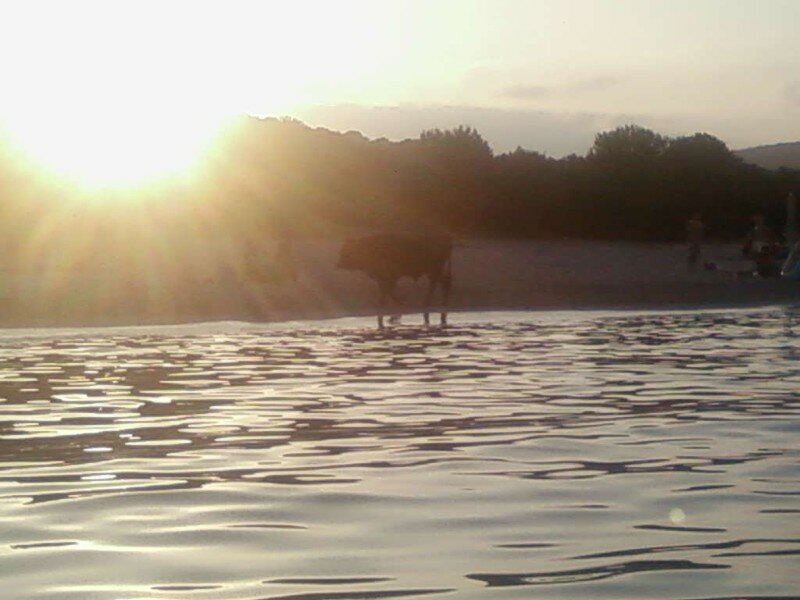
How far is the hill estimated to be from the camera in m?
133

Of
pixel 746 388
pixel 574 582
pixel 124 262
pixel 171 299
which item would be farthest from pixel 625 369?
pixel 124 262

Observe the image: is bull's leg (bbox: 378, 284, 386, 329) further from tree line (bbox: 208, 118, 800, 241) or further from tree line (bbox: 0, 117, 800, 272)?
tree line (bbox: 208, 118, 800, 241)

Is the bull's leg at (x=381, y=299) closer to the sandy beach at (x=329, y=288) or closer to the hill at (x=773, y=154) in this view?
the sandy beach at (x=329, y=288)

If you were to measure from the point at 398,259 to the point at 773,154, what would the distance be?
404 feet

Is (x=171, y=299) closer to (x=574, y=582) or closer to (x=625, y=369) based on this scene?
(x=625, y=369)

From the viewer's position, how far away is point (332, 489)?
277 inches

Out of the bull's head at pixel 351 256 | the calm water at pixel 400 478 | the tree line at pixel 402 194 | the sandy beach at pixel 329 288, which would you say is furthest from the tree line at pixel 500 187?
the calm water at pixel 400 478

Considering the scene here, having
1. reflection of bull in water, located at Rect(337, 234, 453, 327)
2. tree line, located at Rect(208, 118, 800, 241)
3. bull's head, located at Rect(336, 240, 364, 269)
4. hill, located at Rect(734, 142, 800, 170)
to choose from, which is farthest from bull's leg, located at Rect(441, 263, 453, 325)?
hill, located at Rect(734, 142, 800, 170)

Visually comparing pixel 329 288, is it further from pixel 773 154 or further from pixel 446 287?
pixel 773 154

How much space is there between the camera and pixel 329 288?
1075 inches

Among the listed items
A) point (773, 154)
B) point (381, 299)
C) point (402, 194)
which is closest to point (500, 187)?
point (402, 194)

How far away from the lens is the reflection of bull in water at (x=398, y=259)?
2628 centimetres

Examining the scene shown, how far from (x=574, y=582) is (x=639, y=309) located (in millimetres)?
21320

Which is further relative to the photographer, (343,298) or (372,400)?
(343,298)
